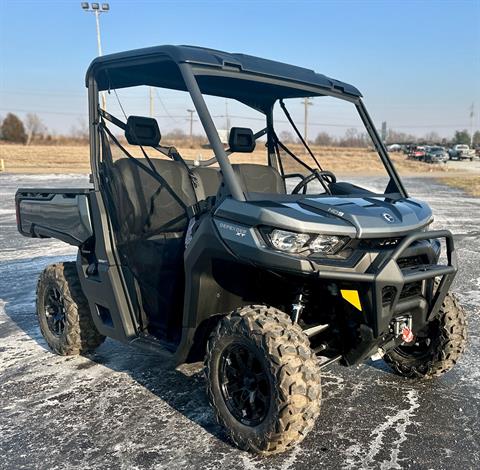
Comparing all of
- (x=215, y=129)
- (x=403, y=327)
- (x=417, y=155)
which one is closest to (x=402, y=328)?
(x=403, y=327)

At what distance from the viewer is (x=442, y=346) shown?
12.3 feet

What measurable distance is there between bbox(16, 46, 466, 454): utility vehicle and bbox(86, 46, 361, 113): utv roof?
1 cm

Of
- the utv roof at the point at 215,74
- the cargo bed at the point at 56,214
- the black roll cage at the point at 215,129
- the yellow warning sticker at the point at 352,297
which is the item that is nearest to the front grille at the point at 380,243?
the yellow warning sticker at the point at 352,297

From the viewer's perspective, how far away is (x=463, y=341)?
3727mm

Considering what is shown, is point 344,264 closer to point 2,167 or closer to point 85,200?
point 85,200

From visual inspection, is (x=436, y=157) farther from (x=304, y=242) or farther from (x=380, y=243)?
(x=304, y=242)

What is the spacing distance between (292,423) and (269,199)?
1.21 metres

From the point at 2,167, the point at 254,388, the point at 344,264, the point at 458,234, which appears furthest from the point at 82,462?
the point at 2,167

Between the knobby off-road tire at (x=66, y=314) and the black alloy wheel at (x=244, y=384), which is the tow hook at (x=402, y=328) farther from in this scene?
the knobby off-road tire at (x=66, y=314)

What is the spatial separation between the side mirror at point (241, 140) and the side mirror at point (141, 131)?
0.53 metres

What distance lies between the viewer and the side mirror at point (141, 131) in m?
3.81

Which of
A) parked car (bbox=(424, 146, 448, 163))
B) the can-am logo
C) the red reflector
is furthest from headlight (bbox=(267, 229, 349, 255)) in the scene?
parked car (bbox=(424, 146, 448, 163))

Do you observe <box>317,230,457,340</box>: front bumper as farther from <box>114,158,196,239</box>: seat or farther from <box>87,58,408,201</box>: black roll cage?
<box>114,158,196,239</box>: seat

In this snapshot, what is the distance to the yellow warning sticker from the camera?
2.81 meters
